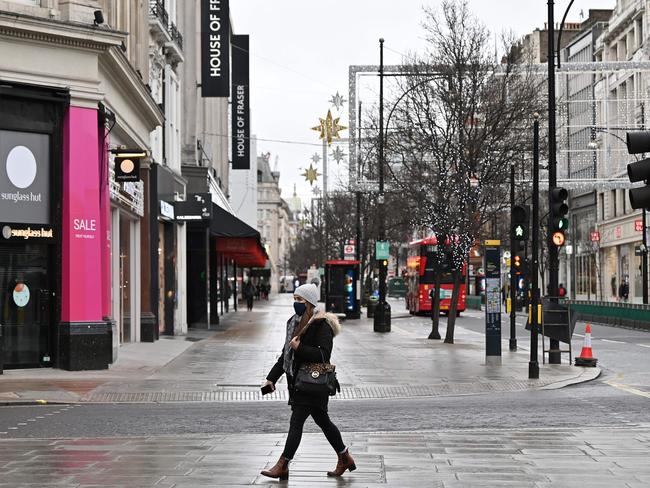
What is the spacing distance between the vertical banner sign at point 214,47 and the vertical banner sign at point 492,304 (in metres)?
17.6

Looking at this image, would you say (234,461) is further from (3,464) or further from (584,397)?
(584,397)

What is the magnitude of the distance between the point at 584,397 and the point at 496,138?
54.1 feet

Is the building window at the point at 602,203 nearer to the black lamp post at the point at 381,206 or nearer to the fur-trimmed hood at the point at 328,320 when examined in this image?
the black lamp post at the point at 381,206

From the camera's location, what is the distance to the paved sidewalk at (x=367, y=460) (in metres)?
9.68

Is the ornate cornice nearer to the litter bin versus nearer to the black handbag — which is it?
the black handbag

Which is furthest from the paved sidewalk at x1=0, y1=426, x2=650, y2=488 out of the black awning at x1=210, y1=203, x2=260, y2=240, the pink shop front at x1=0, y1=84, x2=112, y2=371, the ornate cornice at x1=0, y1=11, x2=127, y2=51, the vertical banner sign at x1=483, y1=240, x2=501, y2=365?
the black awning at x1=210, y1=203, x2=260, y2=240

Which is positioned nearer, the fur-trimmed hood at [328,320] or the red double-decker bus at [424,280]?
the fur-trimmed hood at [328,320]

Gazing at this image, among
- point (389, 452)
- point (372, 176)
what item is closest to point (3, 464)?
point (389, 452)

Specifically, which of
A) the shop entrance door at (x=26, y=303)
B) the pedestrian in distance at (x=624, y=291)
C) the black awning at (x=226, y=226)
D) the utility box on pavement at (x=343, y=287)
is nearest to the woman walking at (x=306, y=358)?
the shop entrance door at (x=26, y=303)

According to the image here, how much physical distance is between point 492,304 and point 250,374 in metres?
6.51

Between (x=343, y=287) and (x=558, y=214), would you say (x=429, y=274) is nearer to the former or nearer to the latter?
(x=343, y=287)

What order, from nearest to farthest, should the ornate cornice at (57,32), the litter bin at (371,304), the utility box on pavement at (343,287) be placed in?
the ornate cornice at (57,32) → the utility box on pavement at (343,287) → the litter bin at (371,304)

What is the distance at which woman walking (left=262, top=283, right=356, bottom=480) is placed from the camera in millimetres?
9711

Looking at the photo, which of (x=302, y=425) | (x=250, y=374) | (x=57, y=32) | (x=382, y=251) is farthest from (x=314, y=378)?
(x=382, y=251)
